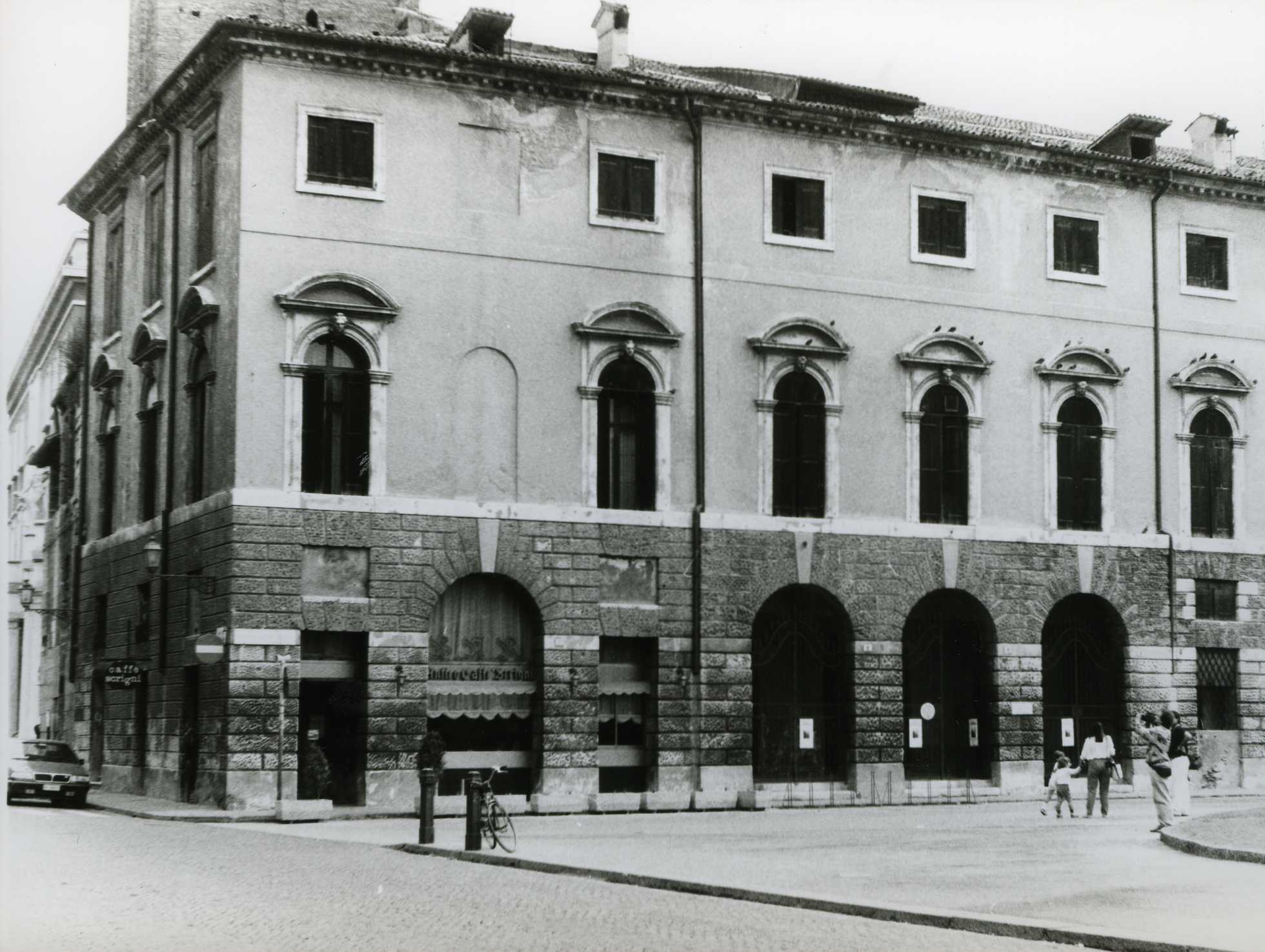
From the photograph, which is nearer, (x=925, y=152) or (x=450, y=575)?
(x=450, y=575)

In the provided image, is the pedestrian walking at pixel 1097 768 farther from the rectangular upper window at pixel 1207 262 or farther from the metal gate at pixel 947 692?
the rectangular upper window at pixel 1207 262

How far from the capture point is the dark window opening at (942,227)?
37.6 m

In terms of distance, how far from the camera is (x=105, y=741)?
38469 millimetres

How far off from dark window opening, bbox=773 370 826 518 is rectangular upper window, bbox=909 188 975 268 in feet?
12.5

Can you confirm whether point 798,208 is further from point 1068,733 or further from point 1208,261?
point 1068,733

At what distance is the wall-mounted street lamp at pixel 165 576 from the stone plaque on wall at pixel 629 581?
707cm

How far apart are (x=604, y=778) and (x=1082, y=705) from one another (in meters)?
10.9

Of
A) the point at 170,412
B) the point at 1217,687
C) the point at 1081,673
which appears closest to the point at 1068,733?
the point at 1081,673

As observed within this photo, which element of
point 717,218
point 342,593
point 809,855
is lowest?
point 809,855

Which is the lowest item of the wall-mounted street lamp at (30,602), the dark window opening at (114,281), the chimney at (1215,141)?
the wall-mounted street lamp at (30,602)

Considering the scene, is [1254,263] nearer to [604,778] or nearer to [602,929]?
[604,778]

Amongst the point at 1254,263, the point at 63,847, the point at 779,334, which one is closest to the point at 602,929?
the point at 63,847

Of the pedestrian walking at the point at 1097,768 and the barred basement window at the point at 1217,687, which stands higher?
the barred basement window at the point at 1217,687

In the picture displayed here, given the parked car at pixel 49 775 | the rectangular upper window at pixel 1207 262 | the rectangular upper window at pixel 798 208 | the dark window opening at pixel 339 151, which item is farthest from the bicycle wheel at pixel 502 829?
the rectangular upper window at pixel 1207 262
